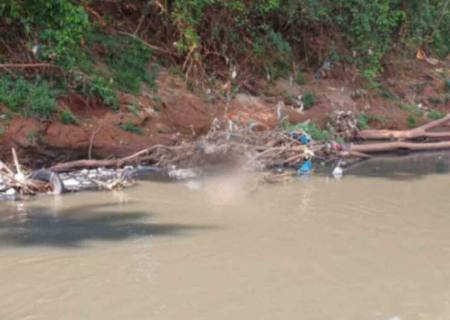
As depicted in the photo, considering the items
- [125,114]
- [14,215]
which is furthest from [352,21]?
[14,215]

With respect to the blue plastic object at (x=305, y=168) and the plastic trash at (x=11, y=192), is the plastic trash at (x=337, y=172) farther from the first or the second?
the plastic trash at (x=11, y=192)

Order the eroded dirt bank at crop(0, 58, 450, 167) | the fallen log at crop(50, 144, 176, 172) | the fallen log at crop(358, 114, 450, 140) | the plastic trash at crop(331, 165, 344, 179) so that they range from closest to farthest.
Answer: the fallen log at crop(50, 144, 176, 172) → the eroded dirt bank at crop(0, 58, 450, 167) → the plastic trash at crop(331, 165, 344, 179) → the fallen log at crop(358, 114, 450, 140)

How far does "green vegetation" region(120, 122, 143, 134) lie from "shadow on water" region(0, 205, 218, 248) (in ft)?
10.4

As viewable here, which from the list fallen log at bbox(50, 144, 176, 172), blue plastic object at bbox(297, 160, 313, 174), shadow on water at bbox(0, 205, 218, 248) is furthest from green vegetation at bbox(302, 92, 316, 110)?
shadow on water at bbox(0, 205, 218, 248)

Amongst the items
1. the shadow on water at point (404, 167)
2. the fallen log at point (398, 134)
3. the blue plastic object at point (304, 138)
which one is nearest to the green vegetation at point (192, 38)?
the fallen log at point (398, 134)

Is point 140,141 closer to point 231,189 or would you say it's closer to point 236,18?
point 231,189

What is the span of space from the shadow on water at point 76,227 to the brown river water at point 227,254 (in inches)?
0.7

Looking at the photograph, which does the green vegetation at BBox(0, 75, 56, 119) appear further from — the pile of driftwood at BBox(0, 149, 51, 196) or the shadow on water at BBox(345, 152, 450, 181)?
the shadow on water at BBox(345, 152, 450, 181)

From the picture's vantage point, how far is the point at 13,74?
1082 centimetres

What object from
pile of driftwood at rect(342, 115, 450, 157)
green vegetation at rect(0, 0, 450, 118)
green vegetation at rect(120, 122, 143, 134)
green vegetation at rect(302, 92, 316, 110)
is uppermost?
green vegetation at rect(0, 0, 450, 118)

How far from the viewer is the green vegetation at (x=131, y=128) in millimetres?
11038

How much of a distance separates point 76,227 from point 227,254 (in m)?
1.70

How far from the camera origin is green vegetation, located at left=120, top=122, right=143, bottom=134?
11.0 m

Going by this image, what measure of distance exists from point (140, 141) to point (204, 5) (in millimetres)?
3437
